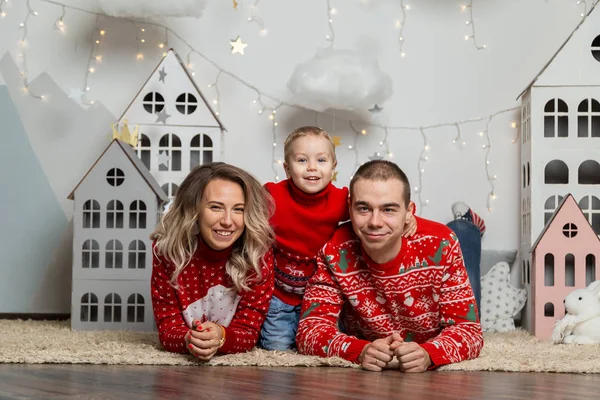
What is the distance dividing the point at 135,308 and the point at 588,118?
188 cm

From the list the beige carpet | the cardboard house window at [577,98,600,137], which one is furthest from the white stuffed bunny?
the cardboard house window at [577,98,600,137]

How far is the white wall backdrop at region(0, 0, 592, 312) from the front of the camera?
10.4ft

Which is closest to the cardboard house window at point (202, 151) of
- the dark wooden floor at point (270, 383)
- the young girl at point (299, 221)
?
the young girl at point (299, 221)

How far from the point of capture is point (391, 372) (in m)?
1.81

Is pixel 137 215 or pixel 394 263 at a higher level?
pixel 137 215

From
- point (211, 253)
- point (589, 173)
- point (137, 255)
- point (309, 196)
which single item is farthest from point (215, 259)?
point (589, 173)

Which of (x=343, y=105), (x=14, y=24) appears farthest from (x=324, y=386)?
(x=14, y=24)

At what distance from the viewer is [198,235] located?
2123 millimetres

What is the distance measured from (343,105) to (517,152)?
79 cm

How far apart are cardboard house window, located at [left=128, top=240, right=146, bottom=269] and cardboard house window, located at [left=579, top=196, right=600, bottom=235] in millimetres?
1712

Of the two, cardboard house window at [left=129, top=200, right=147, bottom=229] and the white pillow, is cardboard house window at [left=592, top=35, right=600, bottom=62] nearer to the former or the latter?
the white pillow

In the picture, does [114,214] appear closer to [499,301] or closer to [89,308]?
[89,308]

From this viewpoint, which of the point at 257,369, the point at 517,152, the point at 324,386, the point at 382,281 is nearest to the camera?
the point at 324,386

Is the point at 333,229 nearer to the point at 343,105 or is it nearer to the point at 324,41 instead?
the point at 343,105
